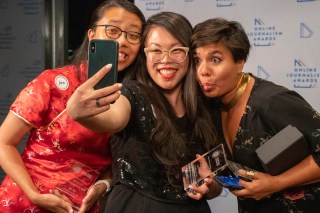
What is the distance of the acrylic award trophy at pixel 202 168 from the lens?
1208mm

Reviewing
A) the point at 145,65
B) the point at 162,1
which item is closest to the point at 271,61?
the point at 162,1

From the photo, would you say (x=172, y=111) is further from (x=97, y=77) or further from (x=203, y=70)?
(x=97, y=77)

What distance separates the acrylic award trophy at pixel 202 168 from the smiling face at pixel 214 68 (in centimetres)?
23

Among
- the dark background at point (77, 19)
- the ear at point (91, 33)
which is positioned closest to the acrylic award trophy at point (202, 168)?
the ear at point (91, 33)

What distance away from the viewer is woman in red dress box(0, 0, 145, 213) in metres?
1.39

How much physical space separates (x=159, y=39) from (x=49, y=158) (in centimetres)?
60

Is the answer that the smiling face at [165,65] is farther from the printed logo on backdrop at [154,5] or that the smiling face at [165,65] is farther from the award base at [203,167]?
the printed logo on backdrop at [154,5]

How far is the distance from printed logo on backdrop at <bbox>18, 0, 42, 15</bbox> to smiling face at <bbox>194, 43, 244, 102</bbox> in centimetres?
258

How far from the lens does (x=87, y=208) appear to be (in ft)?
4.67

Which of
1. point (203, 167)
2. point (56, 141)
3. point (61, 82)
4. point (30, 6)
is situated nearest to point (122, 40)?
point (61, 82)

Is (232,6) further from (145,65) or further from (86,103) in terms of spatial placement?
(86,103)

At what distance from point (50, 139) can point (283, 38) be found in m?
1.43

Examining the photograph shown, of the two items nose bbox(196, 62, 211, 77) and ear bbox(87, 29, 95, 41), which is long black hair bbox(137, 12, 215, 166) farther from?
ear bbox(87, 29, 95, 41)

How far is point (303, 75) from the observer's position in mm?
2189
